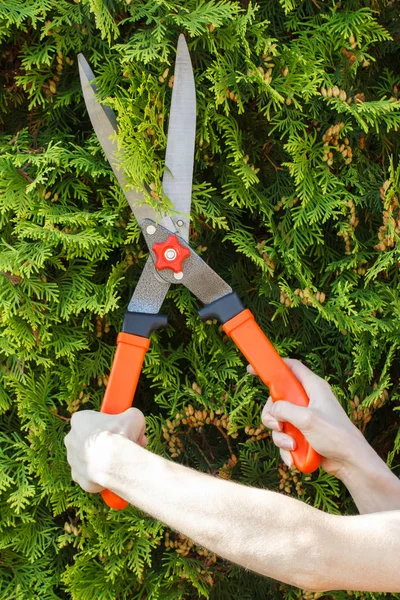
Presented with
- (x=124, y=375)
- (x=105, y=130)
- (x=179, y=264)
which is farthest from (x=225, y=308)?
(x=105, y=130)

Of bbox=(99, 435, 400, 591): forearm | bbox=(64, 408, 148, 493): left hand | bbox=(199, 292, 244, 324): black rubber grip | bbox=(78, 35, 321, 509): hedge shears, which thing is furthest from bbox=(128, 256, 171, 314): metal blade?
bbox=(99, 435, 400, 591): forearm

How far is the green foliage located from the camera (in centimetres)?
183

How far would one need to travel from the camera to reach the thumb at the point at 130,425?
149cm

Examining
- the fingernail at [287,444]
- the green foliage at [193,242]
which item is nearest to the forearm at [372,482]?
the fingernail at [287,444]

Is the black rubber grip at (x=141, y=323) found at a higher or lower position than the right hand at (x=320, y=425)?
higher

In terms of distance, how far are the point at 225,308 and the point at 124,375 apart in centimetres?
32

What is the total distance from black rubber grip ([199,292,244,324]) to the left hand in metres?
0.35

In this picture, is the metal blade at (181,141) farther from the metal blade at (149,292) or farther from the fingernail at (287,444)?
the fingernail at (287,444)

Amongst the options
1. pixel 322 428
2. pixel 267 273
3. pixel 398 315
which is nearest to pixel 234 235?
pixel 267 273

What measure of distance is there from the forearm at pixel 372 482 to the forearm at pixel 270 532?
0.36 m

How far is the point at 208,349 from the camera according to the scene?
2121 millimetres

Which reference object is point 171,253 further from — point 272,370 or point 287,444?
point 287,444

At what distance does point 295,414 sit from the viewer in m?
1.60

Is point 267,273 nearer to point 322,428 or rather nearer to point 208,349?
point 208,349
